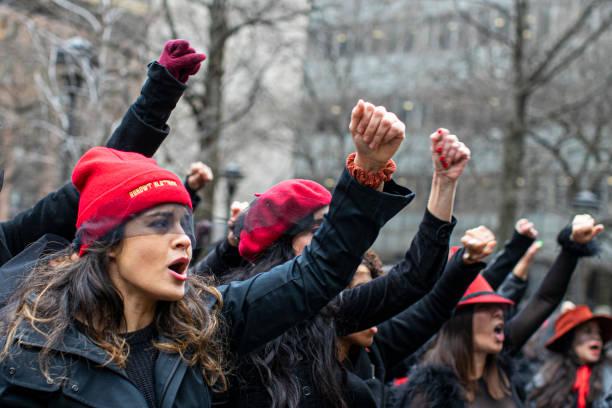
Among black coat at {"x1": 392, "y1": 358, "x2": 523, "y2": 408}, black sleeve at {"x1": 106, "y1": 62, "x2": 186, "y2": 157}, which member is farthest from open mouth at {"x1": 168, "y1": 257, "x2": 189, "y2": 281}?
black coat at {"x1": 392, "y1": 358, "x2": 523, "y2": 408}

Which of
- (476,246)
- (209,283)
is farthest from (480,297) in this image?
(209,283)

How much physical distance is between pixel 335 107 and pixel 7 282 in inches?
694

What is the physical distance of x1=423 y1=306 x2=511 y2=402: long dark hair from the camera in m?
4.93

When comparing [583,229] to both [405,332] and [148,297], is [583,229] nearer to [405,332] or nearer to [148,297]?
[405,332]

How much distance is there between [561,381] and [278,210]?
3.69 m

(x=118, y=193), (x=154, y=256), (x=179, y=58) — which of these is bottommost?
(x=154, y=256)

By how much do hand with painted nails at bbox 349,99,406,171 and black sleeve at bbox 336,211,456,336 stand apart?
0.81m

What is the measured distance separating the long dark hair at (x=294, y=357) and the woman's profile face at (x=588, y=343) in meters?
3.45

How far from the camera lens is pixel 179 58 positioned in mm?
3236

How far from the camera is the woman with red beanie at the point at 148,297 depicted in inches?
97.2

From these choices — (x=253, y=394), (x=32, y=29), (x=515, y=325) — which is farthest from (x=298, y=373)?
(x=32, y=29)

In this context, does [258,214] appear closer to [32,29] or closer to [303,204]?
[303,204]

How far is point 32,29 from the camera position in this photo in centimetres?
955

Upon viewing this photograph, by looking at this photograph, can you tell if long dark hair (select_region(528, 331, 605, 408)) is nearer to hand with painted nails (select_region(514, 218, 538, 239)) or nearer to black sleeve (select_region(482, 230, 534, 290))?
black sleeve (select_region(482, 230, 534, 290))
